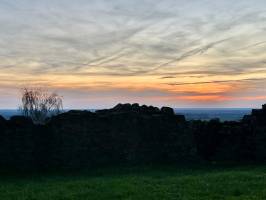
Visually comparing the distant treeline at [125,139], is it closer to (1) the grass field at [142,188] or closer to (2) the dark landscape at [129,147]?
(2) the dark landscape at [129,147]

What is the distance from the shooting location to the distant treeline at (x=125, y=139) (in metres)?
23.9

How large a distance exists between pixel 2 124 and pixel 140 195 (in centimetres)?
1082

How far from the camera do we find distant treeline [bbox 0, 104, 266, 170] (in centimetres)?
2386

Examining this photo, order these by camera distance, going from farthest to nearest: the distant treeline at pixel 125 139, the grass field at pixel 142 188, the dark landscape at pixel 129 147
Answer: the distant treeline at pixel 125 139 < the dark landscape at pixel 129 147 < the grass field at pixel 142 188

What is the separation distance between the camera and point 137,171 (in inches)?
893

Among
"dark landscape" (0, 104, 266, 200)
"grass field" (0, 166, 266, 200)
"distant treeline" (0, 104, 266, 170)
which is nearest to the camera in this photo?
"grass field" (0, 166, 266, 200)

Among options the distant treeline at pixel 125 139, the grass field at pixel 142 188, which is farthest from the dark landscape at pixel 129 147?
the grass field at pixel 142 188

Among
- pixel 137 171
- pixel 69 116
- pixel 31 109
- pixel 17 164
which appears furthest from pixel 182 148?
pixel 31 109

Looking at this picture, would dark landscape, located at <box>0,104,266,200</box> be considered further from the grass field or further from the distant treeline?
the grass field

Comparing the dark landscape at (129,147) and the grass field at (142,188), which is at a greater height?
the dark landscape at (129,147)

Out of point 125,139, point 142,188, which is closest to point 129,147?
point 125,139

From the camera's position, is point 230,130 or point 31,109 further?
point 31,109

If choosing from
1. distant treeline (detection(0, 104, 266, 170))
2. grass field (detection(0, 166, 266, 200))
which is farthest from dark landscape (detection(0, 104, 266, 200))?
grass field (detection(0, 166, 266, 200))

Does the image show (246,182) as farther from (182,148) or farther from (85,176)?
(182,148)
